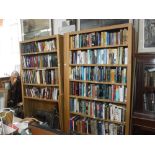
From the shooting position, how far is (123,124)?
6.45ft

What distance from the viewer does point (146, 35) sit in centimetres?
193

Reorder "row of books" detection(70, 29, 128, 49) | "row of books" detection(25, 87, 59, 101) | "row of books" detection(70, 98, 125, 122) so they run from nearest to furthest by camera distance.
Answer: "row of books" detection(70, 29, 128, 49) < "row of books" detection(70, 98, 125, 122) < "row of books" detection(25, 87, 59, 101)

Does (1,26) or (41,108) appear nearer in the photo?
(41,108)

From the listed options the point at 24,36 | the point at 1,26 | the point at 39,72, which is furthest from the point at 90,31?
the point at 1,26

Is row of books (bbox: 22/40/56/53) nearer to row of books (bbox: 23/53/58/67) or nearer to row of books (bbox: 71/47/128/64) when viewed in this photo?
row of books (bbox: 23/53/58/67)

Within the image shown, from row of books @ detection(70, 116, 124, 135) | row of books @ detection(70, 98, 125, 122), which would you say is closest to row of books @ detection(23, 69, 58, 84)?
row of books @ detection(70, 98, 125, 122)

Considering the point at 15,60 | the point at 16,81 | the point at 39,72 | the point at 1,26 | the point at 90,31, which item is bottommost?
the point at 16,81

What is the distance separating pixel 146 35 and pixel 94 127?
147cm

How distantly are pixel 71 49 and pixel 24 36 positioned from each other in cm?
142

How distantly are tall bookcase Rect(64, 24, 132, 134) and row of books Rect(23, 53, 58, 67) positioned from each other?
260 mm

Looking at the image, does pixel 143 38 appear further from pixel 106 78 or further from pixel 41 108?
pixel 41 108

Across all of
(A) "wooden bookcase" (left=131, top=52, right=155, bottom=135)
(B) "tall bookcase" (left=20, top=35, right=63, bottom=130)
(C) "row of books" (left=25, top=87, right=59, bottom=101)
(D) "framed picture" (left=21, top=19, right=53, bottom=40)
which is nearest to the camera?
(A) "wooden bookcase" (left=131, top=52, right=155, bottom=135)

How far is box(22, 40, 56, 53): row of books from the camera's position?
7.99ft

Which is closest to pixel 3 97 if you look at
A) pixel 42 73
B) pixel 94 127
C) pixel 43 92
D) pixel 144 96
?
pixel 43 92
